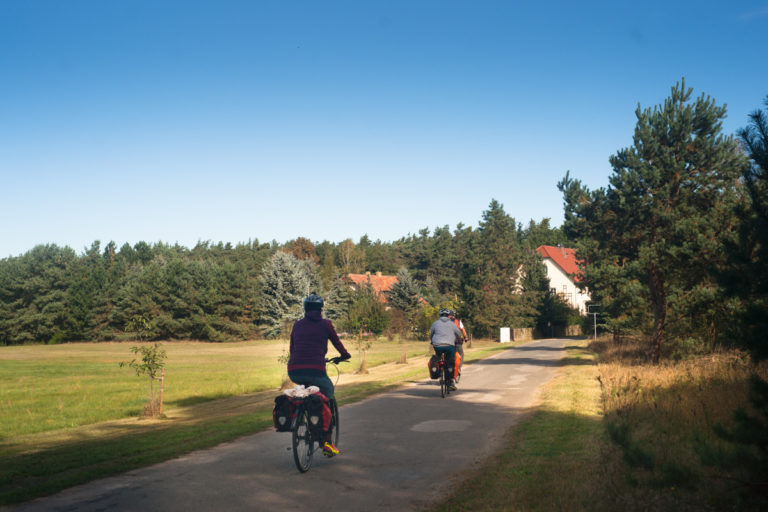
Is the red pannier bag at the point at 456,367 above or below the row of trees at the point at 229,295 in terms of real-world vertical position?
below

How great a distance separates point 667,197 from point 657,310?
407 cm

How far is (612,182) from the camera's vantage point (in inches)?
885

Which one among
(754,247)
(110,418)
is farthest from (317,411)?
(110,418)

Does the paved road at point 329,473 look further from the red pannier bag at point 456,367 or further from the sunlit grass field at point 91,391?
the sunlit grass field at point 91,391

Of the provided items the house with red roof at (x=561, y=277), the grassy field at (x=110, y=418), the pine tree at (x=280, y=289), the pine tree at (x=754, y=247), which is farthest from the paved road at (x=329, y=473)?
the house with red roof at (x=561, y=277)

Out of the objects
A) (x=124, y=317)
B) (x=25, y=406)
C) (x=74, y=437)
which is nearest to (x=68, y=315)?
(x=124, y=317)

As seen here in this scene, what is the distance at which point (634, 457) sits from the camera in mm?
5133

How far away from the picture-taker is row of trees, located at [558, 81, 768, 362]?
679 inches

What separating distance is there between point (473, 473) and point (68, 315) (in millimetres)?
83705

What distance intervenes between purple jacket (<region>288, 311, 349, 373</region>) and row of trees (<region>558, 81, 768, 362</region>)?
450 inches

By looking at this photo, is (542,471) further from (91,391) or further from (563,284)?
(563,284)

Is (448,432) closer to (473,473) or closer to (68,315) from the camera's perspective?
(473,473)

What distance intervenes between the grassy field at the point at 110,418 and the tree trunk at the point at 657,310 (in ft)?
28.1

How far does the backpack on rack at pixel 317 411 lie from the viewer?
24.1 feet
